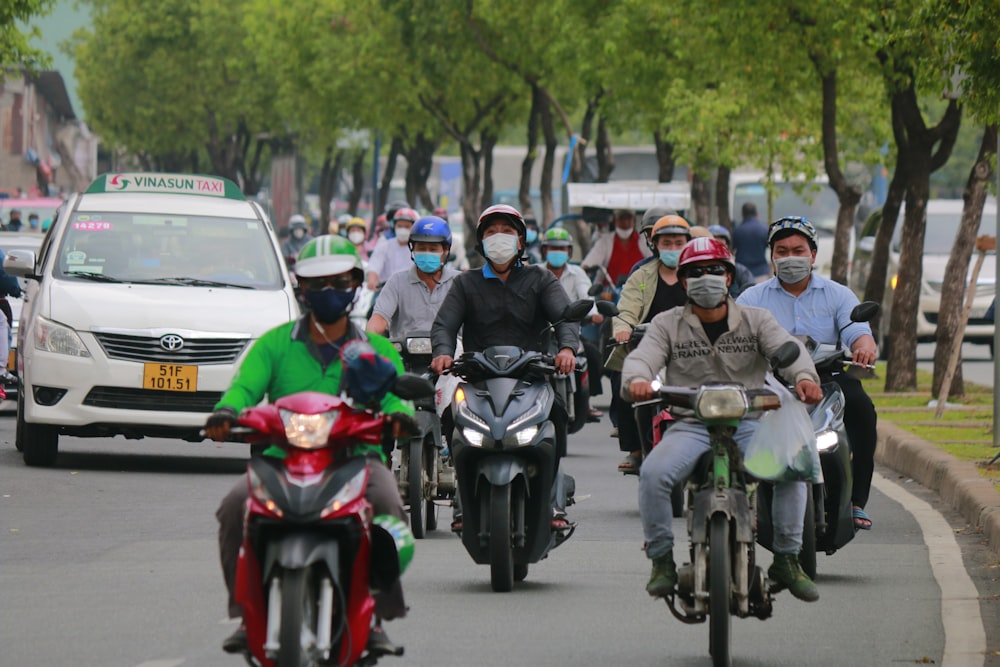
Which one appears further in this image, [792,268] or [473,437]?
[792,268]

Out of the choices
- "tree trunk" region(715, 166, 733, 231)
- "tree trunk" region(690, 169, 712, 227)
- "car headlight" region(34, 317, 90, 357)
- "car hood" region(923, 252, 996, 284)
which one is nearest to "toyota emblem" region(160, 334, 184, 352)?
"car headlight" region(34, 317, 90, 357)

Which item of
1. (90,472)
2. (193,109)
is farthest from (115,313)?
(193,109)

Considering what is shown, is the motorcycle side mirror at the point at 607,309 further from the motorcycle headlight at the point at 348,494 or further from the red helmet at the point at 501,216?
the motorcycle headlight at the point at 348,494

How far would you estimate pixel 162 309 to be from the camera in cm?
1431

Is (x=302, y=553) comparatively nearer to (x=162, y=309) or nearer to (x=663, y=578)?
(x=663, y=578)

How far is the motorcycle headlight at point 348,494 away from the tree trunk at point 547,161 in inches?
1488

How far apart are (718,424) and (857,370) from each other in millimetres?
2944

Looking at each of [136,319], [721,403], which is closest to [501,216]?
[721,403]

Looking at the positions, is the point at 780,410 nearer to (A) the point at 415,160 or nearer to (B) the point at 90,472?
(B) the point at 90,472

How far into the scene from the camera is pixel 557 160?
62406 millimetres

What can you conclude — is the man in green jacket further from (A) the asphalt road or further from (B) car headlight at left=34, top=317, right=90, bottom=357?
(B) car headlight at left=34, top=317, right=90, bottom=357

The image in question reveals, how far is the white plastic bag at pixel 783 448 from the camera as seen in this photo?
778 cm

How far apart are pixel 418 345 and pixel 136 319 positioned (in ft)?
9.83

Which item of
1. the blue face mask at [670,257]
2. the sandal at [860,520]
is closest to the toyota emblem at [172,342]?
the blue face mask at [670,257]
